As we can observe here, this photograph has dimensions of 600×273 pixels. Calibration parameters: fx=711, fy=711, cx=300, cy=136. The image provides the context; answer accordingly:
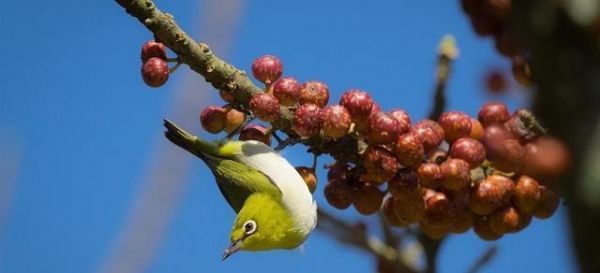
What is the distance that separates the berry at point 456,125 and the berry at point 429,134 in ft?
0.14

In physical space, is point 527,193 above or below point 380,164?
above

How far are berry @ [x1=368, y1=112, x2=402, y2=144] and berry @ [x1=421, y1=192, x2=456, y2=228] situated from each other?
395mm

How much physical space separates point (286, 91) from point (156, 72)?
61 cm

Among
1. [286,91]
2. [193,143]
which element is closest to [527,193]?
[286,91]

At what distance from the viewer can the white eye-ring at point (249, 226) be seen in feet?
13.0

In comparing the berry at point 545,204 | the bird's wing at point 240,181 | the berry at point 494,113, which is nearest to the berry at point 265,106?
the bird's wing at point 240,181

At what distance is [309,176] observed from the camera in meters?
3.51

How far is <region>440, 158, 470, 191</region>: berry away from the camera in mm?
3213

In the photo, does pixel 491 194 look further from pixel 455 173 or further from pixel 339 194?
pixel 339 194

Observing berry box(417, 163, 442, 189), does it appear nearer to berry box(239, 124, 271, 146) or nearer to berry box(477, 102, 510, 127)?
berry box(477, 102, 510, 127)

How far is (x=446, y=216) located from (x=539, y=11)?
2625mm

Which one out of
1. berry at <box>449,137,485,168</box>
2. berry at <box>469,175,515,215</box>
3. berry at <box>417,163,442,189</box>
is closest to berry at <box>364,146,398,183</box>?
berry at <box>417,163,442,189</box>

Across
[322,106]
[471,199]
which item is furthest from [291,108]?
[471,199]

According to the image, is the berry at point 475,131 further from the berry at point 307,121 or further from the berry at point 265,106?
the berry at point 265,106
